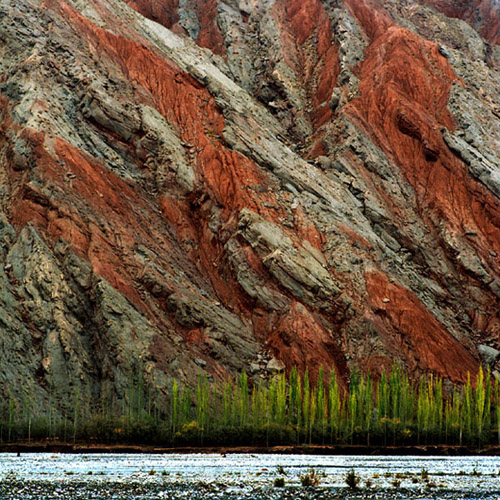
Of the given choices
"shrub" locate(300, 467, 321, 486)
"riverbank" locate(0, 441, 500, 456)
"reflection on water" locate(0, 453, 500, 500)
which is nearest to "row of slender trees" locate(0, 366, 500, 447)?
"riverbank" locate(0, 441, 500, 456)

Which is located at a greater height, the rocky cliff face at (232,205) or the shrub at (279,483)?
the rocky cliff face at (232,205)

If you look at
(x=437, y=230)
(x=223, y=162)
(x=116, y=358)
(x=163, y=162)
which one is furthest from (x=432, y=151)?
(x=116, y=358)

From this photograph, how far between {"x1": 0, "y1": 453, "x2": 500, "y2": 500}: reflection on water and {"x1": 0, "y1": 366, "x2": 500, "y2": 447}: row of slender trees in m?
3.98

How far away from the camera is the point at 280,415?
6244 centimetres

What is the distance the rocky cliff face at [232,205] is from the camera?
66562mm

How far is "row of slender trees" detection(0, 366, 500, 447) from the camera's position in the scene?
60.5m

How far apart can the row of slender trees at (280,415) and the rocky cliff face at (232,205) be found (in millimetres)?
1836

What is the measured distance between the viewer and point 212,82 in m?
89.5

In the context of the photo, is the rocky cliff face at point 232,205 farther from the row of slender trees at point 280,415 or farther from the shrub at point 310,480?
the shrub at point 310,480

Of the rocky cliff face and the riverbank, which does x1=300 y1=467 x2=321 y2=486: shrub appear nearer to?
the riverbank

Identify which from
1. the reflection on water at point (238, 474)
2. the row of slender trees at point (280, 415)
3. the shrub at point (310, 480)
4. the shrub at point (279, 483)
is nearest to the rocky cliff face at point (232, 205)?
the row of slender trees at point (280, 415)

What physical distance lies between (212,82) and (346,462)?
4860cm

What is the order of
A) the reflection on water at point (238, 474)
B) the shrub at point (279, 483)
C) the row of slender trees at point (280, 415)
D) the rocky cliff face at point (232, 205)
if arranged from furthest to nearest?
the rocky cliff face at point (232, 205)
the row of slender trees at point (280, 415)
the shrub at point (279, 483)
the reflection on water at point (238, 474)

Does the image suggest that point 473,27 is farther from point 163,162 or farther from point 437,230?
point 163,162
